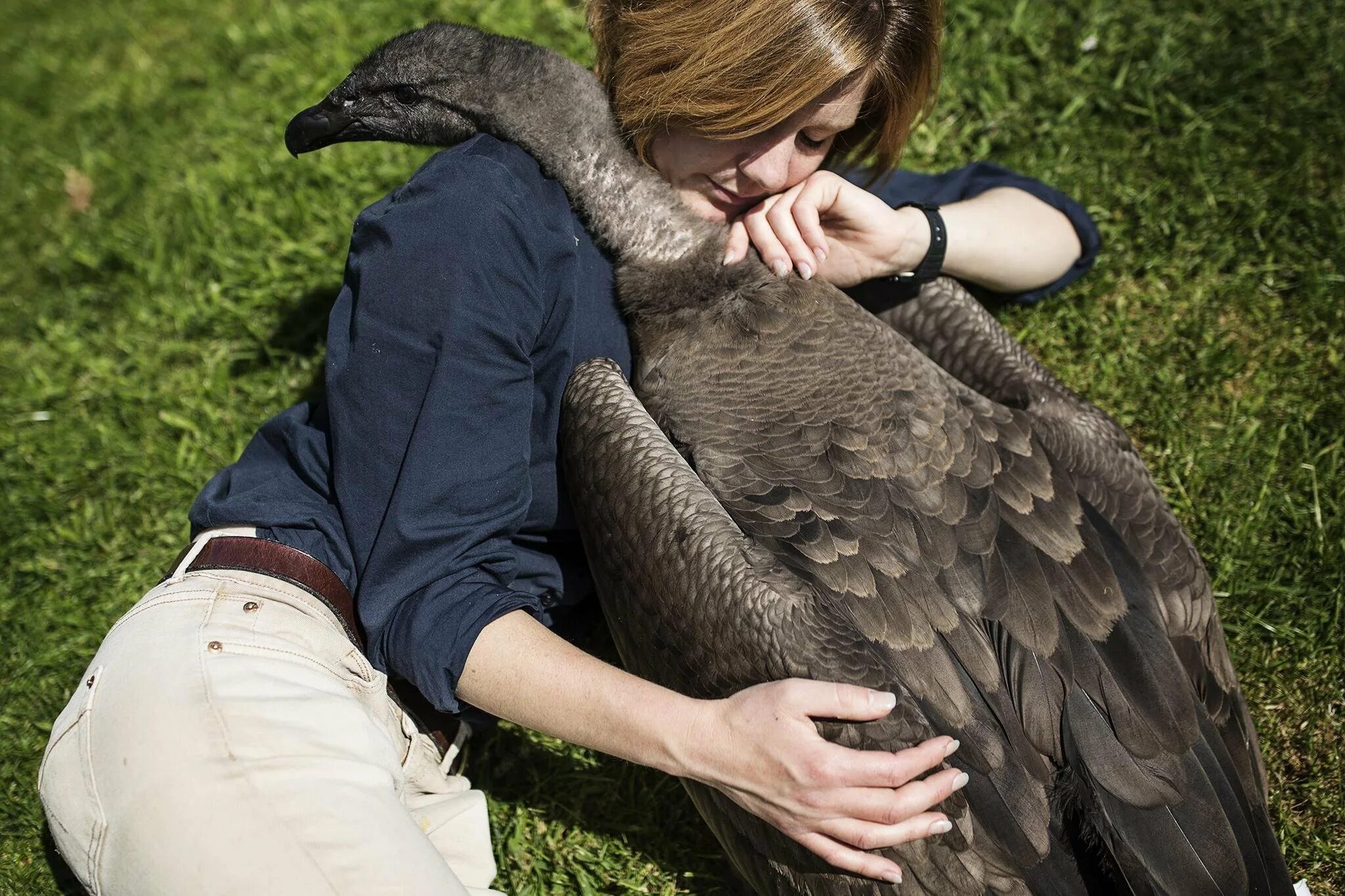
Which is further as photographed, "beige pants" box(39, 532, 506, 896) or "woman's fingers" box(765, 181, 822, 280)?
"woman's fingers" box(765, 181, 822, 280)

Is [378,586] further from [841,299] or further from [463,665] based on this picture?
[841,299]

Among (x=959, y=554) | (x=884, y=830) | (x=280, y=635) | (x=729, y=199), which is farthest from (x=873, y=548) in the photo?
(x=280, y=635)

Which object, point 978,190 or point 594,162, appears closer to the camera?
point 594,162

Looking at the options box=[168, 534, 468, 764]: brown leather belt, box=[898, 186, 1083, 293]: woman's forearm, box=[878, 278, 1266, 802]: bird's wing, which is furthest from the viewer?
box=[898, 186, 1083, 293]: woman's forearm

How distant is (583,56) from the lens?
5.43 m

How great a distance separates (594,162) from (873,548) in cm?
140

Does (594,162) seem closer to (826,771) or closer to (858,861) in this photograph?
(826,771)

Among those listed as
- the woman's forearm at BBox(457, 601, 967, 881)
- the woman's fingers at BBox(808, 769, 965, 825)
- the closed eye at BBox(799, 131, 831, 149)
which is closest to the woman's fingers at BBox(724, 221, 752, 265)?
the closed eye at BBox(799, 131, 831, 149)

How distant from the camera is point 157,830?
8.34ft

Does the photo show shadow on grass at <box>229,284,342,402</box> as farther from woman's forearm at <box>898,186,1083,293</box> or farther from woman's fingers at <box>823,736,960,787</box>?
woman's fingers at <box>823,736,960,787</box>

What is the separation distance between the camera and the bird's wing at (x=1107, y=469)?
10.4 ft

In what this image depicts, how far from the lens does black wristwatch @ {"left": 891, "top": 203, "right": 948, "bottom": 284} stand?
368cm

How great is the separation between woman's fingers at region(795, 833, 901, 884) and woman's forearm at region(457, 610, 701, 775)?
367 mm

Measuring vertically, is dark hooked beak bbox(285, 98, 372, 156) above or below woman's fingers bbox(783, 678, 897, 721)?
above
